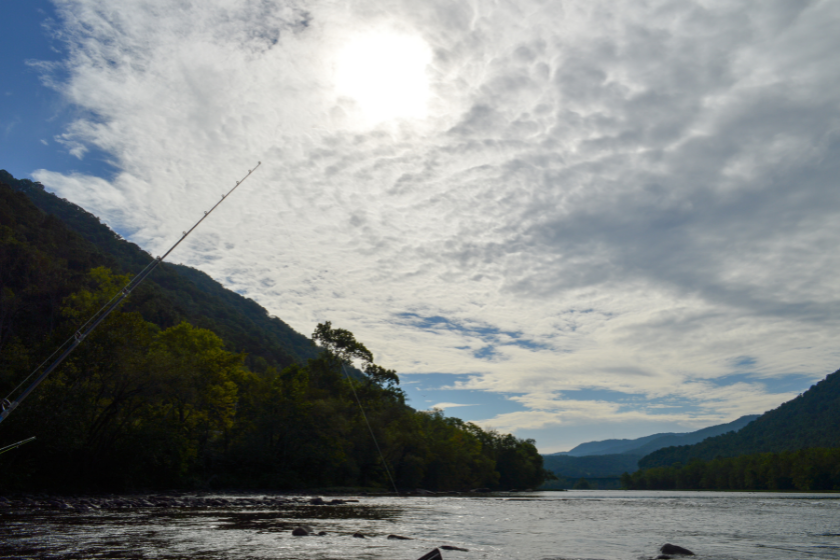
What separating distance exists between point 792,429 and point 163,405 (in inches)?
7303

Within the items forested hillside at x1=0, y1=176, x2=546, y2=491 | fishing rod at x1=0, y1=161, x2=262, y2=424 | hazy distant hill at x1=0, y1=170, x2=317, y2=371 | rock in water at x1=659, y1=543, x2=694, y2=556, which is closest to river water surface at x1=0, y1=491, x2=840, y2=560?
rock in water at x1=659, y1=543, x2=694, y2=556

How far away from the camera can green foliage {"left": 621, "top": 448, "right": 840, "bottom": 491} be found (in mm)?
95062

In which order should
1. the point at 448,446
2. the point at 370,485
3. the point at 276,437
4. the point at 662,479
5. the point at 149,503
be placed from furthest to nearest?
the point at 662,479 < the point at 448,446 < the point at 370,485 < the point at 276,437 < the point at 149,503

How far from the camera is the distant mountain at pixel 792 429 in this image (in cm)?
14162

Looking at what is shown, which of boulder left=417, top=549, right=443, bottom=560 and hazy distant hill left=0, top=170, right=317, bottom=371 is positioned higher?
hazy distant hill left=0, top=170, right=317, bottom=371

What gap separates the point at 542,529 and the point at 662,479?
146 m

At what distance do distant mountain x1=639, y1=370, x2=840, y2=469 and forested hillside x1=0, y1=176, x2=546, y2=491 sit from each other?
115523 millimetres

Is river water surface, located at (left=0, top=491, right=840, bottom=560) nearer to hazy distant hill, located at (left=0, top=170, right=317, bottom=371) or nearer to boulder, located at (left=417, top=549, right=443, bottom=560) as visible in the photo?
boulder, located at (left=417, top=549, right=443, bottom=560)

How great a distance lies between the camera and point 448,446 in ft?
247

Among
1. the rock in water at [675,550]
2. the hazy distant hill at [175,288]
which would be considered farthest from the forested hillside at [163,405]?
the rock in water at [675,550]

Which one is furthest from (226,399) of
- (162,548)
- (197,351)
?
(162,548)

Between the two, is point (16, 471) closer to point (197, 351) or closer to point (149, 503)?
point (149, 503)

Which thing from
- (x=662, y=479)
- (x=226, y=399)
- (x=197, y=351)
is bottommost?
(x=662, y=479)

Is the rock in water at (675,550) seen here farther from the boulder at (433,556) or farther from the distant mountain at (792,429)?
the distant mountain at (792,429)
